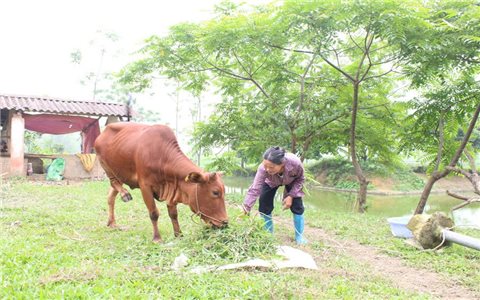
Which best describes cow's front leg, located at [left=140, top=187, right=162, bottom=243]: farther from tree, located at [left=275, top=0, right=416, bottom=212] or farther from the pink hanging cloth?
the pink hanging cloth

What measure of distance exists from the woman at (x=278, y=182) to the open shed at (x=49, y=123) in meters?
8.01

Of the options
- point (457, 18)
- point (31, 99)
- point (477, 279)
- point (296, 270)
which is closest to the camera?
point (296, 270)

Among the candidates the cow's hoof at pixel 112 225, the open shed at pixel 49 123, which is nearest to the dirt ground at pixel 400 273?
the cow's hoof at pixel 112 225

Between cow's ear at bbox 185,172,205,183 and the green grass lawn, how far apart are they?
52cm

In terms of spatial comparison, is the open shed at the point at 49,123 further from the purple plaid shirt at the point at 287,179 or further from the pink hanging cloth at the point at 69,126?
the purple plaid shirt at the point at 287,179

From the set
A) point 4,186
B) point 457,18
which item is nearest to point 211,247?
point 457,18

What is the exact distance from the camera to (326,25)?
Answer: 718 centimetres

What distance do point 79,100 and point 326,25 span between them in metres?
11.0

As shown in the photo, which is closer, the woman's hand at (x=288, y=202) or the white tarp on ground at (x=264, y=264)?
the white tarp on ground at (x=264, y=264)

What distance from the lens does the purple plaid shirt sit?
504cm

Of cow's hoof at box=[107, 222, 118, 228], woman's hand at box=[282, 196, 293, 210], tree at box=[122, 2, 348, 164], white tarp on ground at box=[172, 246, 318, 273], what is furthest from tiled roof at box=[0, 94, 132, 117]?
white tarp on ground at box=[172, 246, 318, 273]

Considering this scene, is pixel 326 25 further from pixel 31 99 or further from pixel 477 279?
pixel 31 99

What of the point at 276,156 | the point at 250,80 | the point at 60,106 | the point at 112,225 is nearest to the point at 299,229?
the point at 276,156

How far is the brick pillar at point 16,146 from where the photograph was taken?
13211 mm
